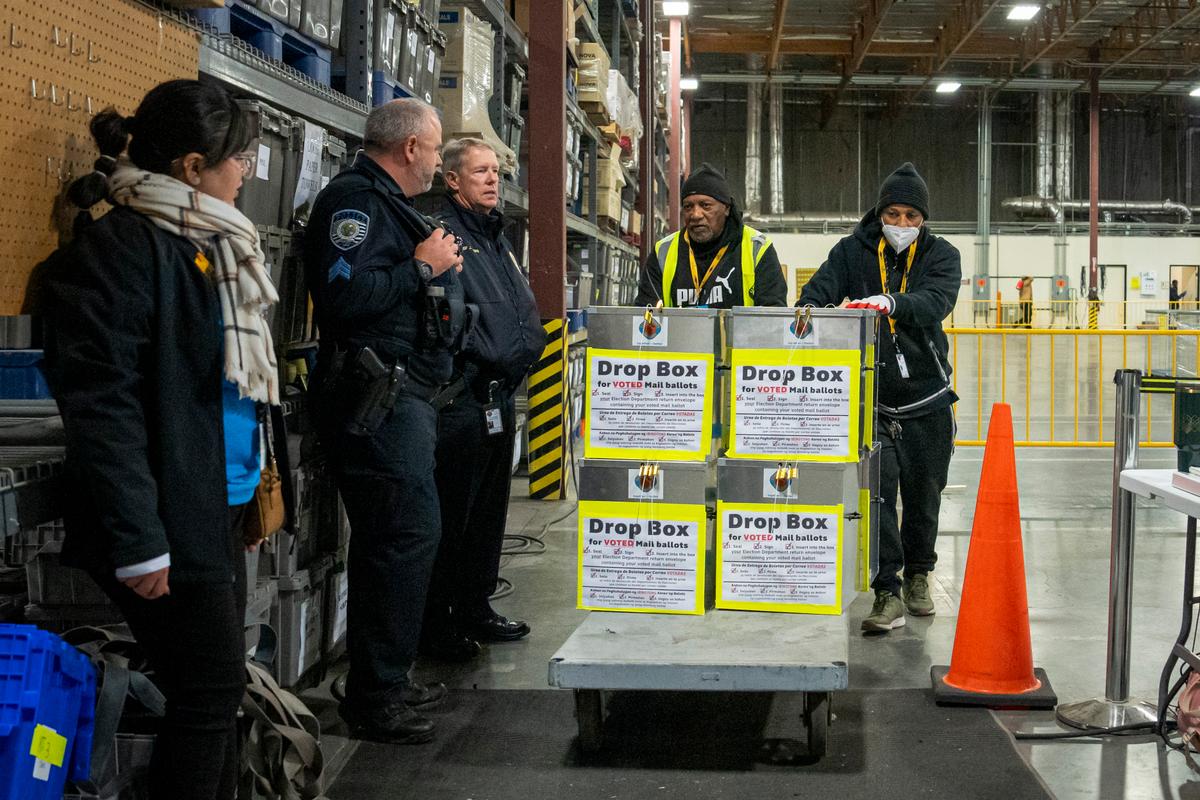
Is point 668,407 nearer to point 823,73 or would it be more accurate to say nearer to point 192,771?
point 192,771

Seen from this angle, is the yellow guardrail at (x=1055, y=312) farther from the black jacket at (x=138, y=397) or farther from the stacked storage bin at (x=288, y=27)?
the black jacket at (x=138, y=397)

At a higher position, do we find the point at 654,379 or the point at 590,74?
the point at 590,74

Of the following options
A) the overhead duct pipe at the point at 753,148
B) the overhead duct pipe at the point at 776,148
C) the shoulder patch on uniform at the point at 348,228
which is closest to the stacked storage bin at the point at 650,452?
the shoulder patch on uniform at the point at 348,228

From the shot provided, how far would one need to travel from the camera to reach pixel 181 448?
2.49 meters

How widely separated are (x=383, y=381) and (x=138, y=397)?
1.33 metres

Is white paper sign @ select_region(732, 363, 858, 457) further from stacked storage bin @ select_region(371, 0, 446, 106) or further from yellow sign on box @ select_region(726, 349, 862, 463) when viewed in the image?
stacked storage bin @ select_region(371, 0, 446, 106)

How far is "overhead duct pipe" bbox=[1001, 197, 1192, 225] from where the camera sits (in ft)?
99.2

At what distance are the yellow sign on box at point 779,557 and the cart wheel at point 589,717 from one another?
0.62 m

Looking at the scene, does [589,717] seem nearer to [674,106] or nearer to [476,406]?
[476,406]

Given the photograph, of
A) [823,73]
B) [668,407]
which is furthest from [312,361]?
[823,73]

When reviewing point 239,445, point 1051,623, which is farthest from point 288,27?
point 1051,623

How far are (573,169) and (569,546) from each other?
4.38m

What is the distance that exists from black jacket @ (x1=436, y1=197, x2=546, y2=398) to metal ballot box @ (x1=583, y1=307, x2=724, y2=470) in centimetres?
63

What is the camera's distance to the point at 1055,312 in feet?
96.5
